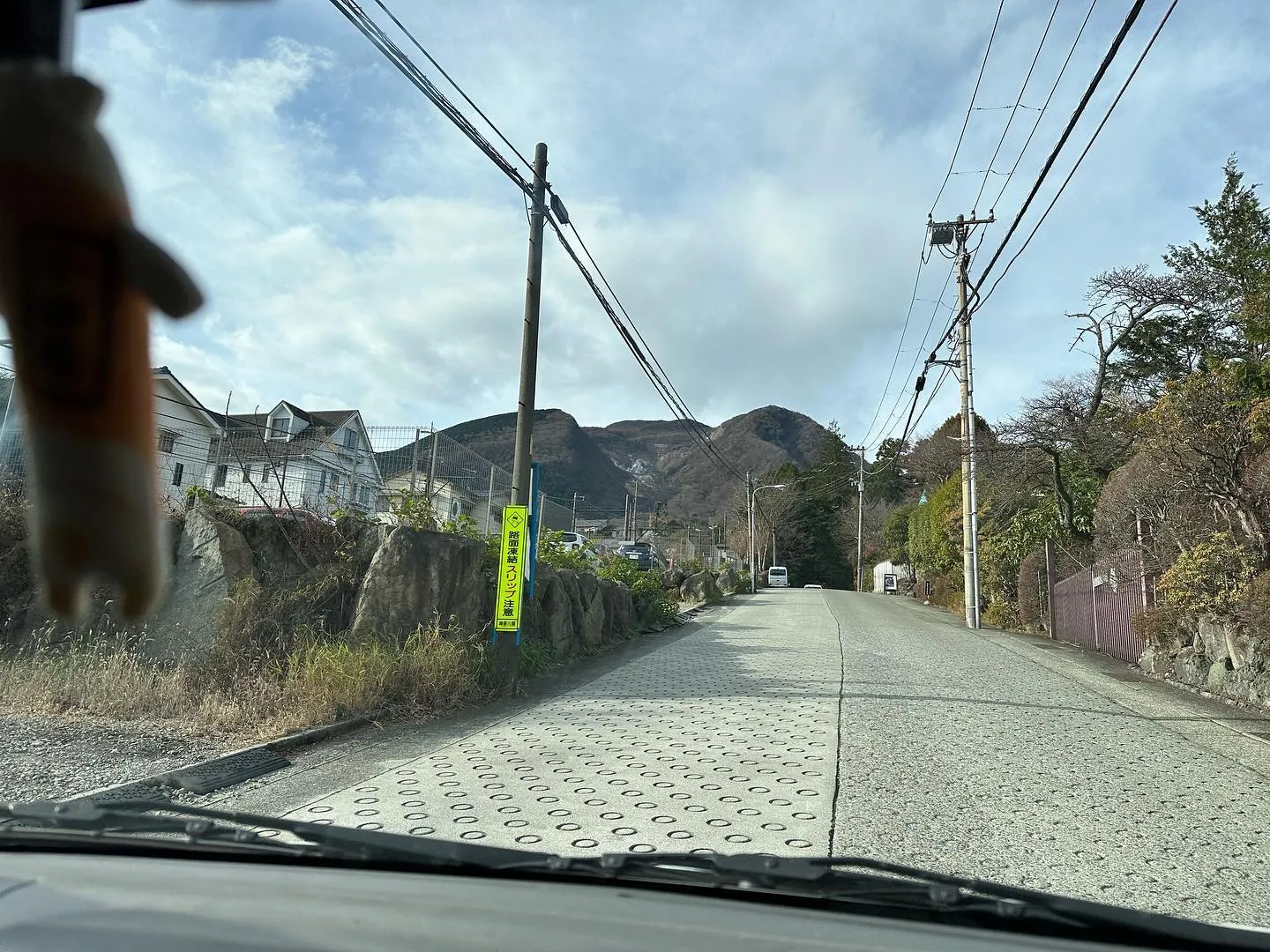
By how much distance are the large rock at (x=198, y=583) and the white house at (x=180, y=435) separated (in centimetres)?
45

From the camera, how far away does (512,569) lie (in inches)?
384

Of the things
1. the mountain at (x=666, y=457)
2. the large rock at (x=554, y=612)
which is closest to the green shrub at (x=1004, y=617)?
the large rock at (x=554, y=612)

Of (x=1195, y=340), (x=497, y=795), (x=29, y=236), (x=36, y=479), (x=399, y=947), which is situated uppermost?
(x=1195, y=340)

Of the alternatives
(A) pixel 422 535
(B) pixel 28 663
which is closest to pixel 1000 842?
(A) pixel 422 535

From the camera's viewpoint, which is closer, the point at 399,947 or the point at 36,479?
the point at 399,947

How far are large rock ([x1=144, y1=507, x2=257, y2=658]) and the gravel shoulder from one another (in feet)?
4.99

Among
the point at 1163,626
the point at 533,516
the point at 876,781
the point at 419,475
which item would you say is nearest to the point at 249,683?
the point at 533,516

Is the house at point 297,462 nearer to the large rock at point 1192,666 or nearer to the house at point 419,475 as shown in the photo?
the house at point 419,475

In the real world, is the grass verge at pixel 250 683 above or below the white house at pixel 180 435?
below

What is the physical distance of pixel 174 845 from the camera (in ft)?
8.98

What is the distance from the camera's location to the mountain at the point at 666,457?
84.9m

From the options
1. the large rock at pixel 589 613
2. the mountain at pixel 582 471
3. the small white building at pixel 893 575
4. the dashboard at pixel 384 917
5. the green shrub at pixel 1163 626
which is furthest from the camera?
the mountain at pixel 582 471

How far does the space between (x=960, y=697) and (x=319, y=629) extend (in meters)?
6.48

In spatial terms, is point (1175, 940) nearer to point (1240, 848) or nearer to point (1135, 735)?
point (1240, 848)
